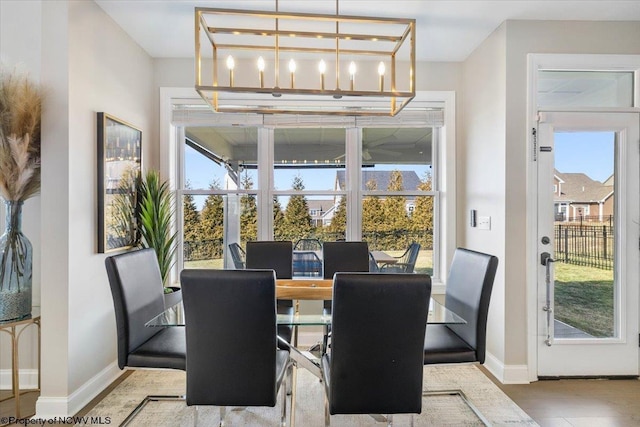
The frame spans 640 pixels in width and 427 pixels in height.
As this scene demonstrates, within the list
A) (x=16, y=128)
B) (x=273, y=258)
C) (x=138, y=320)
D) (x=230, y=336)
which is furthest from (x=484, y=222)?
(x=16, y=128)

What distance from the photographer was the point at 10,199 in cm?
218

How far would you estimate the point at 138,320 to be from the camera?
1959 mm

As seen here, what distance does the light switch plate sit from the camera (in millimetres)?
2984

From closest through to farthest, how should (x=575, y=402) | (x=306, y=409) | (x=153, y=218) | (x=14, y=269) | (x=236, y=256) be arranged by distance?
(x=14, y=269) < (x=306, y=409) < (x=575, y=402) < (x=153, y=218) < (x=236, y=256)

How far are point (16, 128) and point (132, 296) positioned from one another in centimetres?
123

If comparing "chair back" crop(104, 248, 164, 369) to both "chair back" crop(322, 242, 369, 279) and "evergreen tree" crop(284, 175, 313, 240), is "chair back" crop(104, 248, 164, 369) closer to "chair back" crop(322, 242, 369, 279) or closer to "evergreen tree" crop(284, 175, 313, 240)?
"chair back" crop(322, 242, 369, 279)

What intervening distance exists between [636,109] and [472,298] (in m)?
2.14

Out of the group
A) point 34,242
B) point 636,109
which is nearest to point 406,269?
point 636,109

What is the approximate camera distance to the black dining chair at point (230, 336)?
1.51 m

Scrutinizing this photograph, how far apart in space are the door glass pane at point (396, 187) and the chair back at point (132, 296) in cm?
201

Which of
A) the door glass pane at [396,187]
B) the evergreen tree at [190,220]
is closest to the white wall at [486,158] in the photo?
the door glass pane at [396,187]

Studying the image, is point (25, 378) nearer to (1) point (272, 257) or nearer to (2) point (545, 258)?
(1) point (272, 257)

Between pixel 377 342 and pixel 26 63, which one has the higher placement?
pixel 26 63

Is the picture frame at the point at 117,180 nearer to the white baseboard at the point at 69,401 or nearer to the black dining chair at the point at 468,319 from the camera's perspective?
the white baseboard at the point at 69,401
